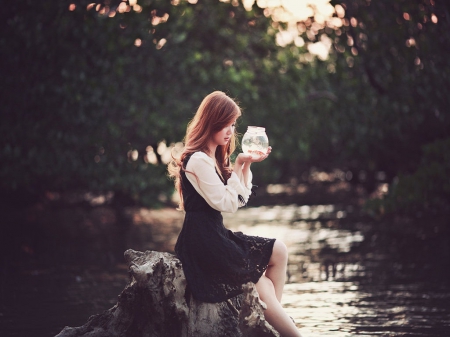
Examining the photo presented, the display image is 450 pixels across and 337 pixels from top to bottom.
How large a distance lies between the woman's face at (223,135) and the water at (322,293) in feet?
6.43

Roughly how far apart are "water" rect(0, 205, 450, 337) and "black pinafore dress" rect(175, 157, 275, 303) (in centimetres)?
130

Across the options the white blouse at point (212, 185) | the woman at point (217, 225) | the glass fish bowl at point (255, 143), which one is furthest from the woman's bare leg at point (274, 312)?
the glass fish bowl at point (255, 143)

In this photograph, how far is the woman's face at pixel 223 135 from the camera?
228 inches

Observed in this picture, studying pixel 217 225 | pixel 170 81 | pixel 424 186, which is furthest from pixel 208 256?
pixel 170 81

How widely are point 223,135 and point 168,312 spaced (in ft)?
4.55

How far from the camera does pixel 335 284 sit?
31.4 feet

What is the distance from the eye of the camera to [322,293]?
890cm

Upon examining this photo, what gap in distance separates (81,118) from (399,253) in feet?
21.3

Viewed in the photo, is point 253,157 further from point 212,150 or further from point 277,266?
point 277,266

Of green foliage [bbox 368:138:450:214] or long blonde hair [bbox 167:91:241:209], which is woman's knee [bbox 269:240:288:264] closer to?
long blonde hair [bbox 167:91:241:209]

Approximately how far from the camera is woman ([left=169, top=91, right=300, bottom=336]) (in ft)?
18.3

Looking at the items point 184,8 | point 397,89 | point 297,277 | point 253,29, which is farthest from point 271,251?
point 253,29

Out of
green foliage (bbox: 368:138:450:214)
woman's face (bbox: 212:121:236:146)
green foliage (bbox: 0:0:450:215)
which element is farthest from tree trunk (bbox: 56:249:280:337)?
green foliage (bbox: 368:138:450:214)

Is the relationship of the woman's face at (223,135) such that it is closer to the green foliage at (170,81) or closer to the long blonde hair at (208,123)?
the long blonde hair at (208,123)
